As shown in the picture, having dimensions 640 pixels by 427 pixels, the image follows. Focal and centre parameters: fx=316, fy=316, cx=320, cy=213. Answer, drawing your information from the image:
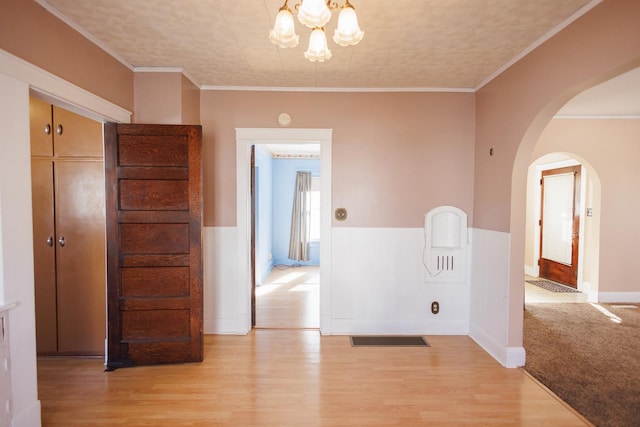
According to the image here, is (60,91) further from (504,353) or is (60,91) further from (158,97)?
(504,353)

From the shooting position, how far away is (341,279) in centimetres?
336

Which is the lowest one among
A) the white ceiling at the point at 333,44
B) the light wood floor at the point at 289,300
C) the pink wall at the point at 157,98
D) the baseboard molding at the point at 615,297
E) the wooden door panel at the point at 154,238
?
the light wood floor at the point at 289,300

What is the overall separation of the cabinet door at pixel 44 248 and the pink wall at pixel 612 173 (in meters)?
5.68

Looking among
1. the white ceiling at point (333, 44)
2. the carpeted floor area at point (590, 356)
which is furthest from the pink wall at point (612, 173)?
the white ceiling at point (333, 44)

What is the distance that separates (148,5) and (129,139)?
3.59 ft

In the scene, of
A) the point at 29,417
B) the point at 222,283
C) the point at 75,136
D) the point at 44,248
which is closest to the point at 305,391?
the point at 222,283

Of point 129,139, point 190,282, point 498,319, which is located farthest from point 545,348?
point 129,139

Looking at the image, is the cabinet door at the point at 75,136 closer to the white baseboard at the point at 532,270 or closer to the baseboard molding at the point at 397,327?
the baseboard molding at the point at 397,327

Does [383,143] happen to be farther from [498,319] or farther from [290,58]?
[498,319]

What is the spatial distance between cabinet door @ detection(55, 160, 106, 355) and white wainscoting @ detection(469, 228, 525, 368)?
353 centimetres

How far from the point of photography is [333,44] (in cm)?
245

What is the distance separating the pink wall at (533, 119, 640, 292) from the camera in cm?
445

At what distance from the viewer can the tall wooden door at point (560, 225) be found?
5.30 m

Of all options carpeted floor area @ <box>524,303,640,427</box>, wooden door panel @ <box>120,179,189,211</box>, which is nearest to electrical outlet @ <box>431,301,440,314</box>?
carpeted floor area @ <box>524,303,640,427</box>
